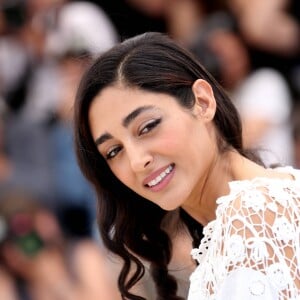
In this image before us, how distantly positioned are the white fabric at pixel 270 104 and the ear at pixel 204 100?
238 cm

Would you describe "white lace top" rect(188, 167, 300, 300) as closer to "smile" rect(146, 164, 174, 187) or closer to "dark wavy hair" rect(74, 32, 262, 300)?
"smile" rect(146, 164, 174, 187)

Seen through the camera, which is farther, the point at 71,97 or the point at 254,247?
the point at 71,97

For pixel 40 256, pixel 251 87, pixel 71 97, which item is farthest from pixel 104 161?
pixel 251 87

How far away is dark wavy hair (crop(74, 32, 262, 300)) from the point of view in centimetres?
268

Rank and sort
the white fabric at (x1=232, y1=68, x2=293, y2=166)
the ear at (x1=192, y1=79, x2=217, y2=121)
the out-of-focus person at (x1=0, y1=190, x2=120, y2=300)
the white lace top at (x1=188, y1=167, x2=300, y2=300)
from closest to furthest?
the white lace top at (x1=188, y1=167, x2=300, y2=300) < the ear at (x1=192, y1=79, x2=217, y2=121) < the out-of-focus person at (x1=0, y1=190, x2=120, y2=300) < the white fabric at (x1=232, y1=68, x2=293, y2=166)

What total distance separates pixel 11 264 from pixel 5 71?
1.34 meters

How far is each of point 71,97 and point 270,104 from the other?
1.09 m

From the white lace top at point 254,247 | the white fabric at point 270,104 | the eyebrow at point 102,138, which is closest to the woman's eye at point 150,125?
the eyebrow at point 102,138

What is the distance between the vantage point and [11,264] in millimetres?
5023

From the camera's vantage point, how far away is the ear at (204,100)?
8.91 ft

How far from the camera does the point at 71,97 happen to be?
17.4 feet

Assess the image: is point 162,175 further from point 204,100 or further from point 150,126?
point 204,100

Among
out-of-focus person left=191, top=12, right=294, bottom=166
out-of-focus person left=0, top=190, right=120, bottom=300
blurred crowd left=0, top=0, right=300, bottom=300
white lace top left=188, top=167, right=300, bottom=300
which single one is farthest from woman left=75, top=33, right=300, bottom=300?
out-of-focus person left=191, top=12, right=294, bottom=166

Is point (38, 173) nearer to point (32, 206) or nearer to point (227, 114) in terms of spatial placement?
point (32, 206)
